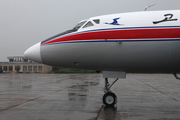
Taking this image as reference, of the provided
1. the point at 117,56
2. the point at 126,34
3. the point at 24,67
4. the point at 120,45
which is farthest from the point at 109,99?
the point at 24,67

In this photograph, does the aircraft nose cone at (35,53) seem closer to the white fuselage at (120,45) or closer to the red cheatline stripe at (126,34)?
the white fuselage at (120,45)

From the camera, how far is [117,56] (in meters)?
7.75

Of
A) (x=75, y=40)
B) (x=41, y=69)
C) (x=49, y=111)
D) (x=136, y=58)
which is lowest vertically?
(x=41, y=69)

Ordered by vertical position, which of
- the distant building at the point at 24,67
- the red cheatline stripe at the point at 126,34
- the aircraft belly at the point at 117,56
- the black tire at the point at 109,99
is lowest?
the distant building at the point at 24,67

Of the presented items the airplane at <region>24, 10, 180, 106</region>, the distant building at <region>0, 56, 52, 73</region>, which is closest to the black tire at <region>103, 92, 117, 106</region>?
the airplane at <region>24, 10, 180, 106</region>

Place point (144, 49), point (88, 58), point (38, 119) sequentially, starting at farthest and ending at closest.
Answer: point (88, 58)
point (144, 49)
point (38, 119)

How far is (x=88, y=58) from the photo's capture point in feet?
26.2

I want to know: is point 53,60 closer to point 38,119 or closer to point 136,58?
point 38,119

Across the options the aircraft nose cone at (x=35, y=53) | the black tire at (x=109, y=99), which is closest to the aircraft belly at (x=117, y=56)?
the aircraft nose cone at (x=35, y=53)

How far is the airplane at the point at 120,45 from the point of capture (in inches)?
292

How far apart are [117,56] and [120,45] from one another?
1.49 ft

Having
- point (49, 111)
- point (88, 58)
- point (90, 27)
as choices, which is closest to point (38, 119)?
point (49, 111)

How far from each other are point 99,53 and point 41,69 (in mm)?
61888

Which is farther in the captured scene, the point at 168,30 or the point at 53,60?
the point at 53,60
